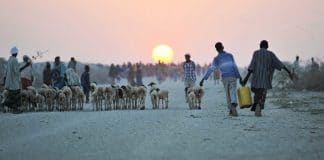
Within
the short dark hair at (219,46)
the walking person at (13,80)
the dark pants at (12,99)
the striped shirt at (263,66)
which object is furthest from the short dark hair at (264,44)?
the dark pants at (12,99)

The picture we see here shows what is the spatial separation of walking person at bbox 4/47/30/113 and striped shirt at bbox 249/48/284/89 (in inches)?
298

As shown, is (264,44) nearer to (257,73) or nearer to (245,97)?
(257,73)

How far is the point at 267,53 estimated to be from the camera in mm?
16812

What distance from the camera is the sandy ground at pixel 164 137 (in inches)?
402

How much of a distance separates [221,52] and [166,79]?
60.2 m

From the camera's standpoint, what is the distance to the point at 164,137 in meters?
12.0

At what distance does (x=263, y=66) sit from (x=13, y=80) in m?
8.12

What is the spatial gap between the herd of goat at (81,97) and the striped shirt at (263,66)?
16.0ft

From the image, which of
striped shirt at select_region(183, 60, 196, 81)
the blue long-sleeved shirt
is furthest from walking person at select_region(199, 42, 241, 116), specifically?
striped shirt at select_region(183, 60, 196, 81)

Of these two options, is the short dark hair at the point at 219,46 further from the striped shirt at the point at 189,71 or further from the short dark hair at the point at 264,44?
the striped shirt at the point at 189,71

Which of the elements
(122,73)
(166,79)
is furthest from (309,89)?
(166,79)

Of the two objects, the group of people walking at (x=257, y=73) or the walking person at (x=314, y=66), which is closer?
the group of people walking at (x=257, y=73)

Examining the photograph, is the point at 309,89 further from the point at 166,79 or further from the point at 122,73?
the point at 166,79

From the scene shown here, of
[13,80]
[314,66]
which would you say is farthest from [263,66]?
[314,66]
